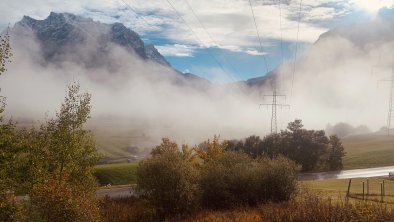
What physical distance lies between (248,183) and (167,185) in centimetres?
1050

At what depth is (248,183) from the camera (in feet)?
169

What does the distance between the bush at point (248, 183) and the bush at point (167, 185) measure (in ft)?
9.51

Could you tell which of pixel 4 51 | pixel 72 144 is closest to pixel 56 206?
pixel 72 144

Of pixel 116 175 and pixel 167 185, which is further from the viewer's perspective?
pixel 116 175

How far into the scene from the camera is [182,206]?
48.6 metres

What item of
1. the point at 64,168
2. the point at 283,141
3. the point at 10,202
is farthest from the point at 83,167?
the point at 283,141

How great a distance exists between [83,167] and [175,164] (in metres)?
12.7

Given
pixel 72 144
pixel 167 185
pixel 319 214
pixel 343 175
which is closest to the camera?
pixel 319 214

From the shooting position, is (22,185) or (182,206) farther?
(182,206)

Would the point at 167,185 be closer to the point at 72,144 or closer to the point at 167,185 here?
the point at 167,185

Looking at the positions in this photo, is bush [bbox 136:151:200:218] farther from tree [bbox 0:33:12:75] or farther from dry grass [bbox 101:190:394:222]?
tree [bbox 0:33:12:75]

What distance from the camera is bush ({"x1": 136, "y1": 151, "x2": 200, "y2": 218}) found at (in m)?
48.0

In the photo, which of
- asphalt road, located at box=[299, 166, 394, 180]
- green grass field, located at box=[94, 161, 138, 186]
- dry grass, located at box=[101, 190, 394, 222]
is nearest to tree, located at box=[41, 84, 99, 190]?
dry grass, located at box=[101, 190, 394, 222]

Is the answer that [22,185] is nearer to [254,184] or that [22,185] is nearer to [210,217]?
[210,217]
